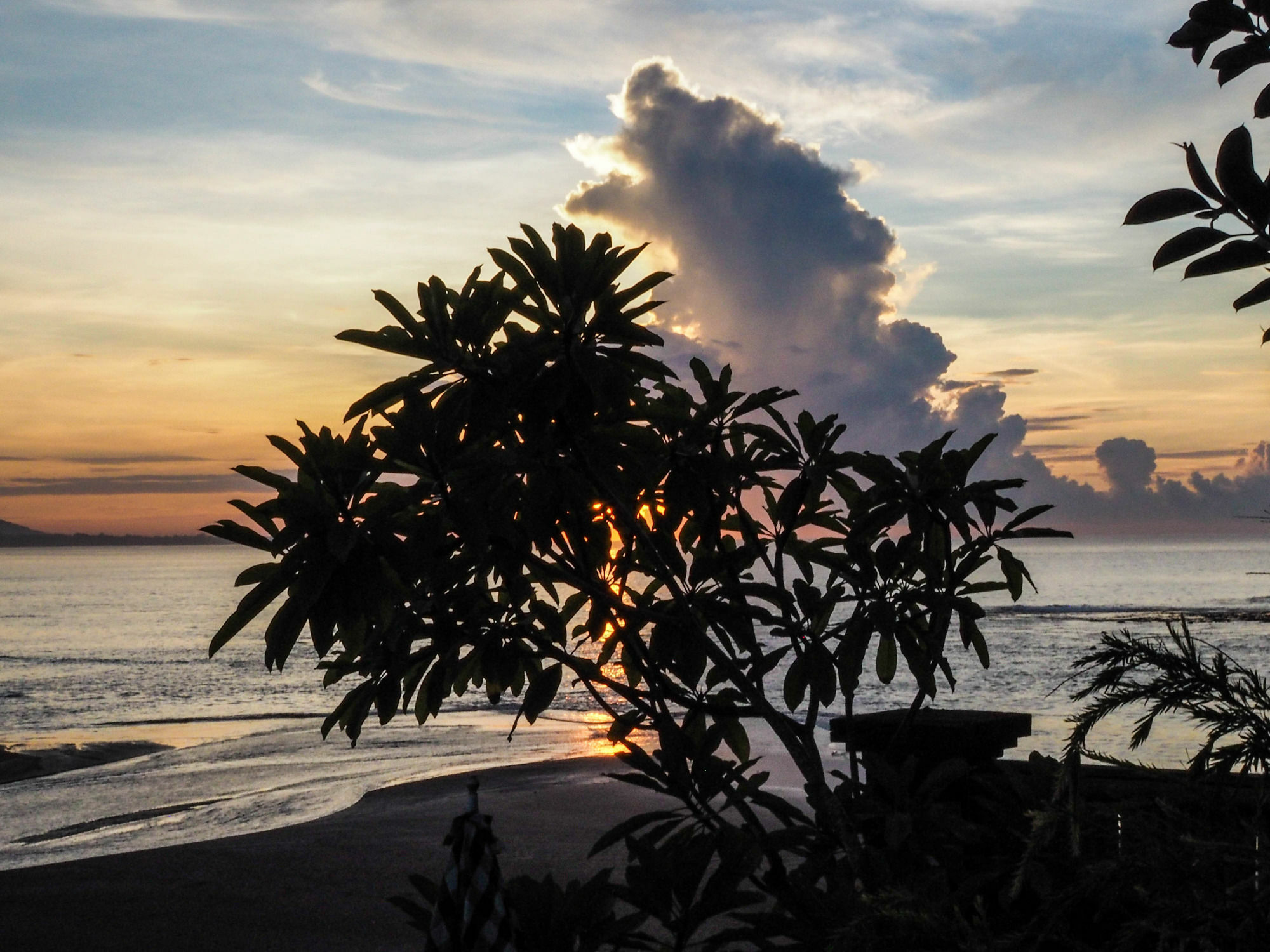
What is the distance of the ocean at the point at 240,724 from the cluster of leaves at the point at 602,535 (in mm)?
769

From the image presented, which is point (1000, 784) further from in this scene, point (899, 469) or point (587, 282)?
point (587, 282)

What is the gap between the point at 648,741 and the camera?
1411 cm

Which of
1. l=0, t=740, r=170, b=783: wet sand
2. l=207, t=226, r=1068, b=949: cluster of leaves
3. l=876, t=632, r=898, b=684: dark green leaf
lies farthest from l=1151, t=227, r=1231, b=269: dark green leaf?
l=0, t=740, r=170, b=783: wet sand

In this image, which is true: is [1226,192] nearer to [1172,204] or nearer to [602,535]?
[1172,204]

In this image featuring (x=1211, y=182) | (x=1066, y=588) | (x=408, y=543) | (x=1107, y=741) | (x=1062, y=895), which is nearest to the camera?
(x=1062, y=895)

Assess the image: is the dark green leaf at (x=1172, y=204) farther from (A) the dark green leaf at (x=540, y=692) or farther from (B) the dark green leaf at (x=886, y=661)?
(B) the dark green leaf at (x=886, y=661)

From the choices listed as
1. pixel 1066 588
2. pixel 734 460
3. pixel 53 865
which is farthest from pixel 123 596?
pixel 734 460

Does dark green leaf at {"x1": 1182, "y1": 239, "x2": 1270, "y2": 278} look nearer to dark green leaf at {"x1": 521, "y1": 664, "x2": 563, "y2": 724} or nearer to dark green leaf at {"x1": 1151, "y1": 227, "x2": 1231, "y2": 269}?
dark green leaf at {"x1": 1151, "y1": 227, "x2": 1231, "y2": 269}

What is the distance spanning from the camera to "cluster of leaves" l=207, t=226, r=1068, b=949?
2799mm

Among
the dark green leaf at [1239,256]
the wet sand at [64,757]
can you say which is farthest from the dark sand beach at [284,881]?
the wet sand at [64,757]

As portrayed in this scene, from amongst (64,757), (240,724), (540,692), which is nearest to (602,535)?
(540,692)

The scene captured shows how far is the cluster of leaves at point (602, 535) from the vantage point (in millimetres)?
2799

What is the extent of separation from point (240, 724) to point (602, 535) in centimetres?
1559

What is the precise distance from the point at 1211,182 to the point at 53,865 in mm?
8250
